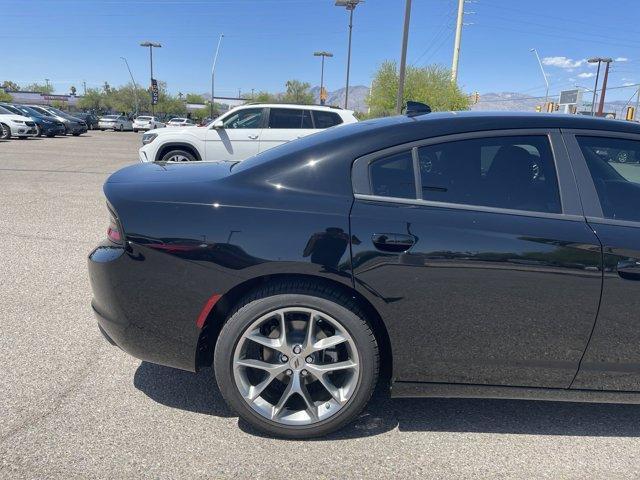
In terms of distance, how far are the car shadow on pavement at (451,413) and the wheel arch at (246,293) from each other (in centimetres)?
31

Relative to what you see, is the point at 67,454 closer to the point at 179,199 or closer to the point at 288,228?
the point at 179,199

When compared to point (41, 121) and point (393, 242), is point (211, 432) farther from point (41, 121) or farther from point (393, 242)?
point (41, 121)

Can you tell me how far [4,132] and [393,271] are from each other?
2462 cm

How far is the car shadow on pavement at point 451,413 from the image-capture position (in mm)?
2613

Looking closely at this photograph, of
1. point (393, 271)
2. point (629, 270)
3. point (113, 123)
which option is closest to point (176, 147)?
point (393, 271)

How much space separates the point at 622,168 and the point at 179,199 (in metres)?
2.50

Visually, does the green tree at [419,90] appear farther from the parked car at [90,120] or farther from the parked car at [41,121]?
the parked car at [90,120]

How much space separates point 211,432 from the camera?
250cm

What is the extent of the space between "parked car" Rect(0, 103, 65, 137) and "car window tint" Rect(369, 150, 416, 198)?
81.8ft

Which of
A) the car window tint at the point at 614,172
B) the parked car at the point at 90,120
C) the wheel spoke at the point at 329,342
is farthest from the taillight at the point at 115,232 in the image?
the parked car at the point at 90,120

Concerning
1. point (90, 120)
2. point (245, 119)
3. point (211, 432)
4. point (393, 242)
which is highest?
point (245, 119)

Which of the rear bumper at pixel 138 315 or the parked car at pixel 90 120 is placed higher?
the parked car at pixel 90 120

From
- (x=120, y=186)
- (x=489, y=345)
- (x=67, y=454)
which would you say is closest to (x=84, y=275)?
(x=120, y=186)

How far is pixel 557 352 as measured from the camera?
93.9 inches
